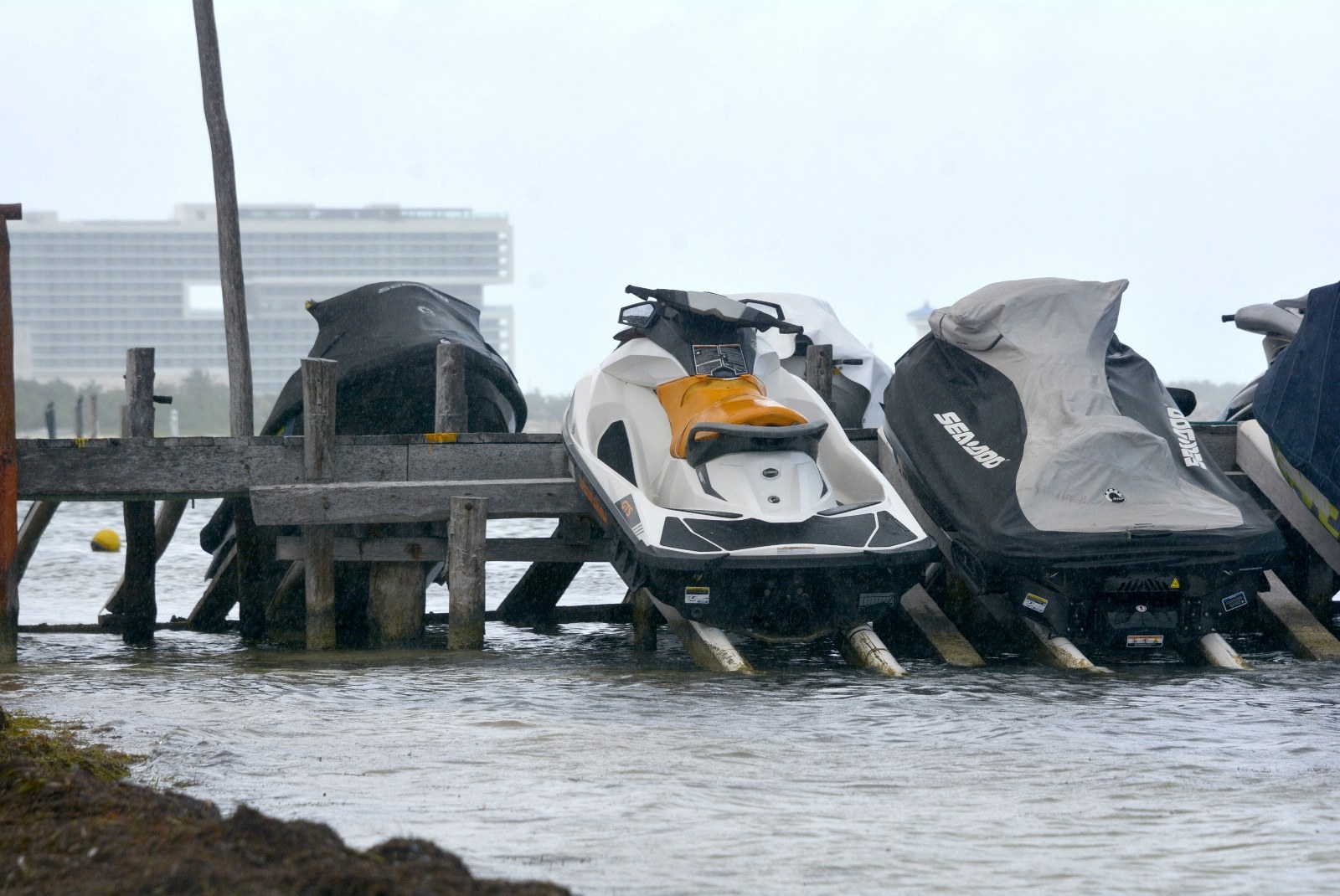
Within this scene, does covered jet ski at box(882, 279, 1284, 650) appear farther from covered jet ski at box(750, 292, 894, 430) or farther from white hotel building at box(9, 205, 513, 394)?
white hotel building at box(9, 205, 513, 394)

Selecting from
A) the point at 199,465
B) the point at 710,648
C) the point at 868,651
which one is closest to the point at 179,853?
the point at 710,648

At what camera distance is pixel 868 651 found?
7902 mm

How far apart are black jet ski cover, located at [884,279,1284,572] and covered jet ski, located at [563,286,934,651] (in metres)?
0.39

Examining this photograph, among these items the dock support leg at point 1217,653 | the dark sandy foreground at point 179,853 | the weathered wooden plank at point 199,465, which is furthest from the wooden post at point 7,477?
the dock support leg at point 1217,653

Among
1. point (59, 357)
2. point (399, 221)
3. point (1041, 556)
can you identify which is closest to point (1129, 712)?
point (1041, 556)

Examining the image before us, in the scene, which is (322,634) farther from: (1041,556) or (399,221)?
(399,221)

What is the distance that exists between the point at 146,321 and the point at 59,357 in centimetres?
831

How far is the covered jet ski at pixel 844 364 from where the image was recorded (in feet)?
37.9

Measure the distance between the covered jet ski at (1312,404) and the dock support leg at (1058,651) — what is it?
5.26 ft

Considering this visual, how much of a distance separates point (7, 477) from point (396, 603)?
7.66 feet

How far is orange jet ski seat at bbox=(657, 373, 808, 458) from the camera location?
797 centimetres

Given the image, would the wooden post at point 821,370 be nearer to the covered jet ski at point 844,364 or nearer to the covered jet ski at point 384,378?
the covered jet ski at point 844,364

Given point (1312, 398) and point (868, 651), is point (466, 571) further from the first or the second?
point (1312, 398)

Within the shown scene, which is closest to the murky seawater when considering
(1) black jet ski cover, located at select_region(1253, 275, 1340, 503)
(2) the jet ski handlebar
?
(1) black jet ski cover, located at select_region(1253, 275, 1340, 503)
